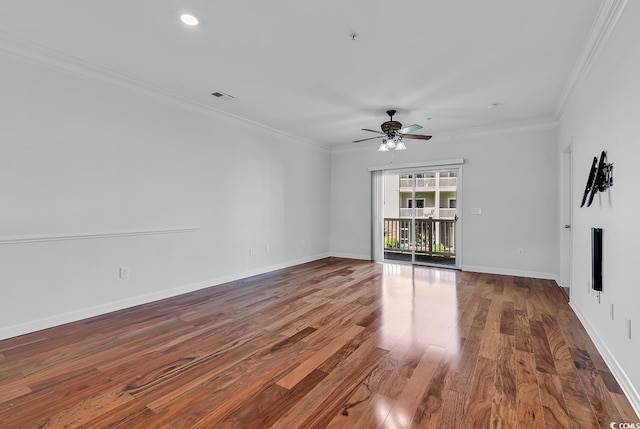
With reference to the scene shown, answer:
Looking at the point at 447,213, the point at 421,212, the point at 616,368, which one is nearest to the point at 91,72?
the point at 616,368

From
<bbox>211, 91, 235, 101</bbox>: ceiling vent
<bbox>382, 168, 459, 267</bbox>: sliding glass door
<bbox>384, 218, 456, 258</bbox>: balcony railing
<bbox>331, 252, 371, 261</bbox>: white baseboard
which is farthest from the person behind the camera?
<bbox>331, 252, 371, 261</bbox>: white baseboard

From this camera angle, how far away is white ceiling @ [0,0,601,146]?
7.32 feet

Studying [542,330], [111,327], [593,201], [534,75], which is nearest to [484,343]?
[542,330]

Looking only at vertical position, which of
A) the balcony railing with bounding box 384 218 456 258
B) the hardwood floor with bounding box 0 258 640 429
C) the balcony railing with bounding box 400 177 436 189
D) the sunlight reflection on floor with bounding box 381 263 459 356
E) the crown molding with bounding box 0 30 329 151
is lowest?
the hardwood floor with bounding box 0 258 640 429

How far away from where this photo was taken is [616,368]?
204 centimetres

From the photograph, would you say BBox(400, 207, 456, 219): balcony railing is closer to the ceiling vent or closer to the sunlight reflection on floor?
the sunlight reflection on floor

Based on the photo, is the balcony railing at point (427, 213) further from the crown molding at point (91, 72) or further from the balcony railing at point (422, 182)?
the crown molding at point (91, 72)

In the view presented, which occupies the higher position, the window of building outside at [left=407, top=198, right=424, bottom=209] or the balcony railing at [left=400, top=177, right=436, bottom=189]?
the balcony railing at [left=400, top=177, right=436, bottom=189]

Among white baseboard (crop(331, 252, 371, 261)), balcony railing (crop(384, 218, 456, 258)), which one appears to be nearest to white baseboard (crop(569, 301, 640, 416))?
balcony railing (crop(384, 218, 456, 258))

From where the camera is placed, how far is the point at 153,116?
3.67m

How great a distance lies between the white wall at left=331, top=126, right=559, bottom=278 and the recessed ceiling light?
4.62m

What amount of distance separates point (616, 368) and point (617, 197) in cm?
118

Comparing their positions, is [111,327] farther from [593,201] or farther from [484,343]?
[593,201]

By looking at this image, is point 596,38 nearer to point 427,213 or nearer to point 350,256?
point 427,213
